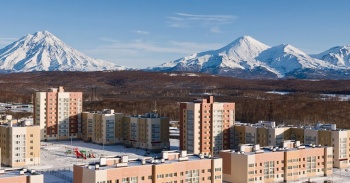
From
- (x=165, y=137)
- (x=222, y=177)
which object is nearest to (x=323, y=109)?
(x=165, y=137)

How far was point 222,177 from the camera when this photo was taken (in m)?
34.0

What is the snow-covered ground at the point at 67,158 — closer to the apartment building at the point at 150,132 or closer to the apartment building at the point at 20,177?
the apartment building at the point at 150,132

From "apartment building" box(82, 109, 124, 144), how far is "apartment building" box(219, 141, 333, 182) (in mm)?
21824

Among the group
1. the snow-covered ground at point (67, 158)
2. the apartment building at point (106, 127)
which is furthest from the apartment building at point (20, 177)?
the apartment building at point (106, 127)

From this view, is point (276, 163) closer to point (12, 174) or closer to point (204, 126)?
point (204, 126)

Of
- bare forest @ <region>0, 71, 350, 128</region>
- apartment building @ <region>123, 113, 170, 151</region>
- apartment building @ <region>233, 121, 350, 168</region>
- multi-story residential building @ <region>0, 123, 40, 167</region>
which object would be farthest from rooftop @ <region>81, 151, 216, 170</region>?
bare forest @ <region>0, 71, 350, 128</region>

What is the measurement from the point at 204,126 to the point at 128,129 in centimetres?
1162

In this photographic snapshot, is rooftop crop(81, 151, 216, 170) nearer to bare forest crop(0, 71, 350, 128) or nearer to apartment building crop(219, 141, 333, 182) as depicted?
apartment building crop(219, 141, 333, 182)

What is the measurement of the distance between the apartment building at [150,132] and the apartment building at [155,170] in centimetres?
1856

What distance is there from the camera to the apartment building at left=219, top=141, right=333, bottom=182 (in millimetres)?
32938

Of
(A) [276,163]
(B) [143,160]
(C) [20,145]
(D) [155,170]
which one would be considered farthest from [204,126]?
(D) [155,170]

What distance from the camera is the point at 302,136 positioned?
43.5 metres

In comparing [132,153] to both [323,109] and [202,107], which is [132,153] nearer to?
[202,107]

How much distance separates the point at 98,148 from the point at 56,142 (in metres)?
7.34
